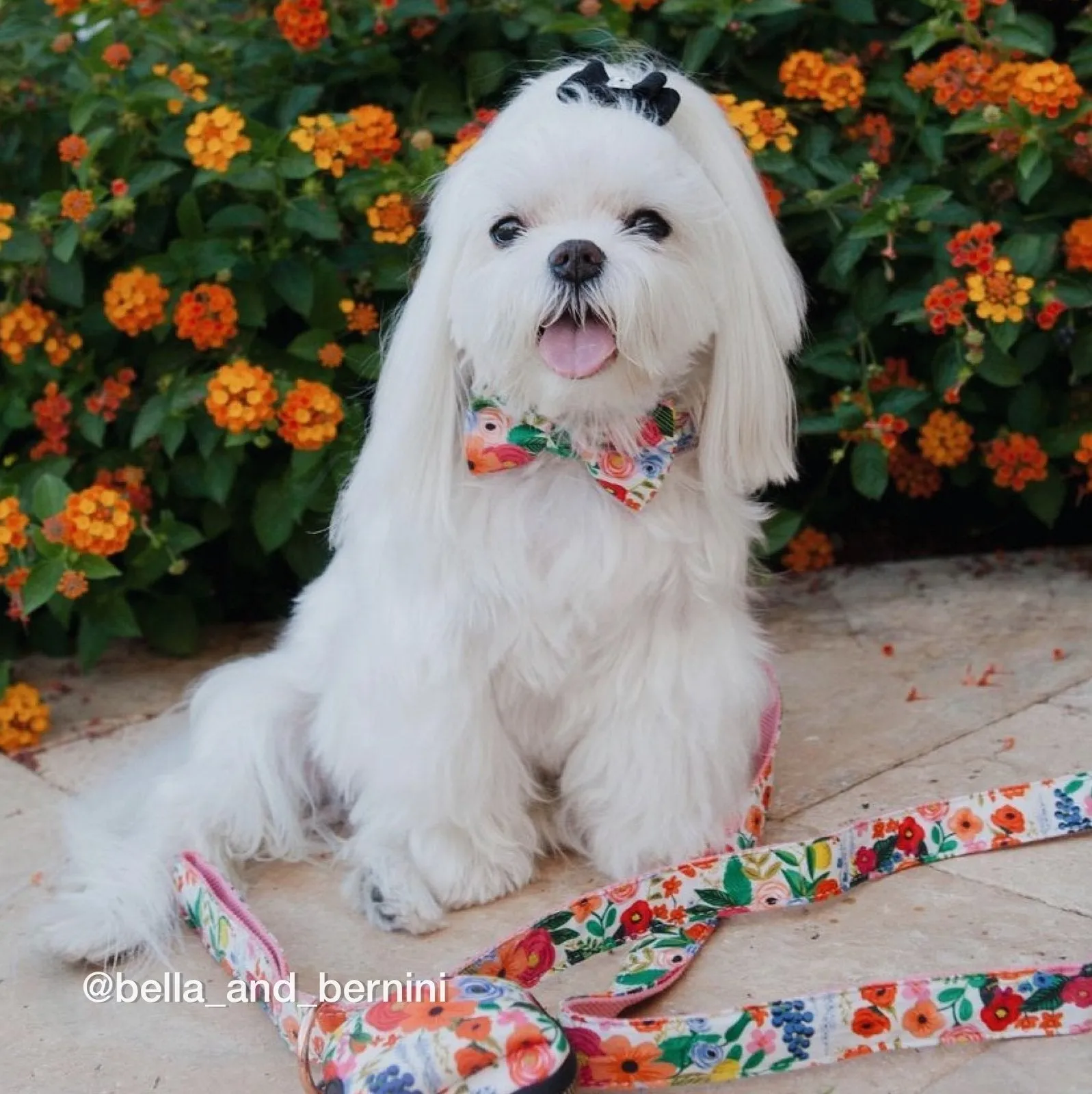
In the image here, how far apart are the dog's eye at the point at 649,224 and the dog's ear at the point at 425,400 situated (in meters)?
0.24

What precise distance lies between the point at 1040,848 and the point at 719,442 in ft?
2.61

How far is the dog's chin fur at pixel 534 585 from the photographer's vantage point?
6.44ft

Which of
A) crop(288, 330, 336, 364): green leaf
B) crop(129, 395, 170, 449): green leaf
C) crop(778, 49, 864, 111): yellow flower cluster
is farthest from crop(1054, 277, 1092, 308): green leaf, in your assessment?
crop(129, 395, 170, 449): green leaf

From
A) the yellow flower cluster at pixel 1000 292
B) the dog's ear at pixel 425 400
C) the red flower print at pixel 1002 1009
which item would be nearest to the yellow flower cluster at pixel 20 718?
the dog's ear at pixel 425 400

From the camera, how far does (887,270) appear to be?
3.14 meters

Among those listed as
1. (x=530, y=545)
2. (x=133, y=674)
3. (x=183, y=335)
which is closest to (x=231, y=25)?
(x=183, y=335)

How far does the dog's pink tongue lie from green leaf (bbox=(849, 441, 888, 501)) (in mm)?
1374

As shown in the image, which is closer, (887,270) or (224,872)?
(224,872)

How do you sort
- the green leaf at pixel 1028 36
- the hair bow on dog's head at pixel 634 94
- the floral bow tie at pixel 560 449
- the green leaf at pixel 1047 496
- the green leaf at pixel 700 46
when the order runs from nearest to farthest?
the hair bow on dog's head at pixel 634 94, the floral bow tie at pixel 560 449, the green leaf at pixel 1028 36, the green leaf at pixel 700 46, the green leaf at pixel 1047 496

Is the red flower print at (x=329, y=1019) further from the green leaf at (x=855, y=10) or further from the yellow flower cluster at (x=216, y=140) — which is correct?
the green leaf at (x=855, y=10)

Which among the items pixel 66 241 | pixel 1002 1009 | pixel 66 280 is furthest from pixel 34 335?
pixel 1002 1009

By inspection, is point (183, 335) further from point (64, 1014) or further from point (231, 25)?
point (64, 1014)

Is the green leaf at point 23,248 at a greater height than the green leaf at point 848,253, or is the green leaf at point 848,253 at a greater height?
the green leaf at point 23,248

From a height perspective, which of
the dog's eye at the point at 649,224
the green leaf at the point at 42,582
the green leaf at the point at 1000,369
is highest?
the dog's eye at the point at 649,224
